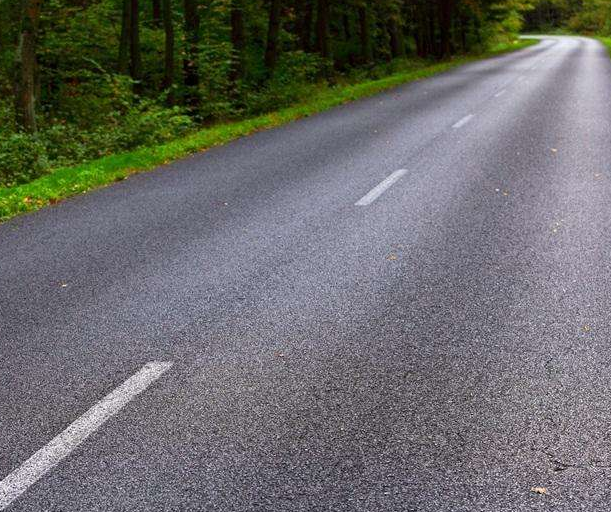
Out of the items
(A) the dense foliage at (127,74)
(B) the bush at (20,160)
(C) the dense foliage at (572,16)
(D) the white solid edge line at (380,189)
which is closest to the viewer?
(D) the white solid edge line at (380,189)

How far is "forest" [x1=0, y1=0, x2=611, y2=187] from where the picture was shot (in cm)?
1540

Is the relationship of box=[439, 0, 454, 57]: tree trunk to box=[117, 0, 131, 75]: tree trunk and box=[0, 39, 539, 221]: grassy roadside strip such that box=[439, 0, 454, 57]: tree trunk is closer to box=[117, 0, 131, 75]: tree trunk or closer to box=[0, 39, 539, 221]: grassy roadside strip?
box=[117, 0, 131, 75]: tree trunk

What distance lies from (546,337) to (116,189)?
25.9ft

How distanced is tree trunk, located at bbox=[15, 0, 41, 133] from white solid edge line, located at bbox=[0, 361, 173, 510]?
494 inches

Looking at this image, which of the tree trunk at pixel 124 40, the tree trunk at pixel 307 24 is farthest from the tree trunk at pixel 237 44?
the tree trunk at pixel 307 24

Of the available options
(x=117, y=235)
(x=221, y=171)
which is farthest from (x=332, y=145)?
(x=117, y=235)

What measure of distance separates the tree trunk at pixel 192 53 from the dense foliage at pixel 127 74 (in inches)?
1.5

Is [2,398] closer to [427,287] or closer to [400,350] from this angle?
[400,350]

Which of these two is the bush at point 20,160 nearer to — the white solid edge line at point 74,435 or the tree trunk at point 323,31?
the white solid edge line at point 74,435

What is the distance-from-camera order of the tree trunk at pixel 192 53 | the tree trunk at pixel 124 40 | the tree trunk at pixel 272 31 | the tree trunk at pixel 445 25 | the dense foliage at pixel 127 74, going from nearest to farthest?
the dense foliage at pixel 127 74 → the tree trunk at pixel 192 53 → the tree trunk at pixel 124 40 → the tree trunk at pixel 272 31 → the tree trunk at pixel 445 25

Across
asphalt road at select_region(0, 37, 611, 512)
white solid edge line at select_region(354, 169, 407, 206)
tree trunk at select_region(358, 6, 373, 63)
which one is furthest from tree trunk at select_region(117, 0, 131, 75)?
white solid edge line at select_region(354, 169, 407, 206)

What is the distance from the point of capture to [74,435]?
12.8 ft

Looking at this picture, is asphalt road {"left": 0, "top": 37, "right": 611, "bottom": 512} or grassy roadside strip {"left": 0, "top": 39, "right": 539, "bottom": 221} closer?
asphalt road {"left": 0, "top": 37, "right": 611, "bottom": 512}

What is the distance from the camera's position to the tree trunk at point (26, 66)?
15259 mm
